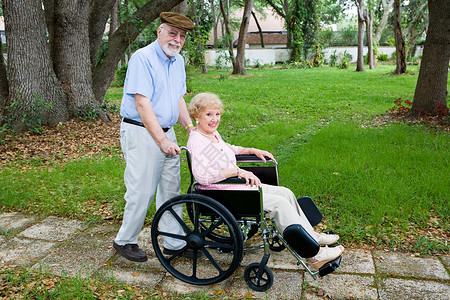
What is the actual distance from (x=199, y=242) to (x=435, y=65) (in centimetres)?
684

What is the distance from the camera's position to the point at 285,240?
2.78 m

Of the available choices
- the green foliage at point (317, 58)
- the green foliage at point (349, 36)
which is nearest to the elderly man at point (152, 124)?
the green foliage at point (317, 58)

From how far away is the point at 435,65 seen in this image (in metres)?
7.67

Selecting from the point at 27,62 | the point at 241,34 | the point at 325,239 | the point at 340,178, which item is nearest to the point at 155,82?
the point at 325,239

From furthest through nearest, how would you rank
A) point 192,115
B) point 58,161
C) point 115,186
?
point 58,161, point 115,186, point 192,115

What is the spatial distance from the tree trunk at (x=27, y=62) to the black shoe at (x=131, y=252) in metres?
4.73

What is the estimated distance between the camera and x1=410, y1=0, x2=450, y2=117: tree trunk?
7.51 meters

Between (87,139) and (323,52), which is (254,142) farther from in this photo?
(323,52)

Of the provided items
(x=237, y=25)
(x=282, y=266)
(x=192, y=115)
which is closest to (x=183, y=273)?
(x=282, y=266)

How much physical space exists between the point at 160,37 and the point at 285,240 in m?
1.76

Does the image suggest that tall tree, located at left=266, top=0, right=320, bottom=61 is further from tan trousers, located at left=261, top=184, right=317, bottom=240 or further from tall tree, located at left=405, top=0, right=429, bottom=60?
tan trousers, located at left=261, top=184, right=317, bottom=240

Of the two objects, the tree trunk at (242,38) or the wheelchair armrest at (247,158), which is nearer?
the wheelchair armrest at (247,158)

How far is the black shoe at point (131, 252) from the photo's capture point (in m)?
3.26

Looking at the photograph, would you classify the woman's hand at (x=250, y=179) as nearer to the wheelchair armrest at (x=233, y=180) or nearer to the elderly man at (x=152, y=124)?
the wheelchair armrest at (x=233, y=180)
